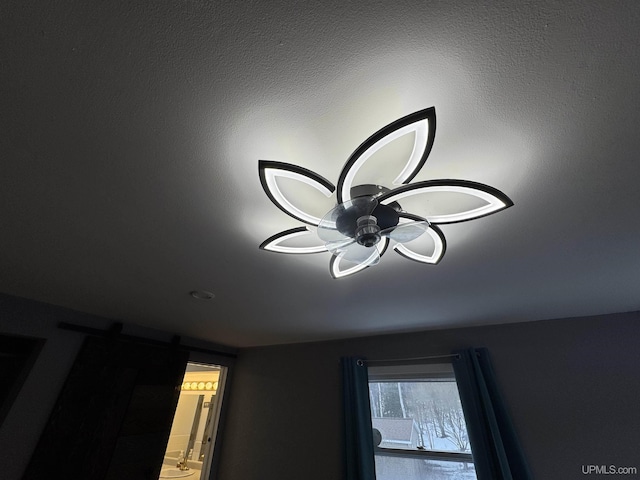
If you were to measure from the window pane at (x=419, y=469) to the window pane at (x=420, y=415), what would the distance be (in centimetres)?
10

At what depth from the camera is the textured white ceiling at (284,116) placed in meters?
0.57

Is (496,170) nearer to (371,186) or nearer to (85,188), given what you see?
(371,186)

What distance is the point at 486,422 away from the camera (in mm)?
2143

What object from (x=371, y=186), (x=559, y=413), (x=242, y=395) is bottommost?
(x=559, y=413)

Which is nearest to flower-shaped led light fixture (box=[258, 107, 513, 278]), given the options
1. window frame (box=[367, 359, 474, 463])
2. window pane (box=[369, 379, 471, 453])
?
window frame (box=[367, 359, 474, 463])

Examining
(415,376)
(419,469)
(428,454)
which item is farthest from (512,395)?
(419,469)

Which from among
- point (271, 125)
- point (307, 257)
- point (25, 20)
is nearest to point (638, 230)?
point (307, 257)

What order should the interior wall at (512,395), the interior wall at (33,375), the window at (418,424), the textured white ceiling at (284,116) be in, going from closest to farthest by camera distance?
the textured white ceiling at (284,116)
the interior wall at (33,375)
the interior wall at (512,395)
the window at (418,424)

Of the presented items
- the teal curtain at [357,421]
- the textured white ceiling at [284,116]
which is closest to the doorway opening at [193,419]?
the teal curtain at [357,421]

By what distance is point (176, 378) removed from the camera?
9.37 ft

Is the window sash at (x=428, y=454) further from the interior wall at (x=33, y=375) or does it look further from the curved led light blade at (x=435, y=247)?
the interior wall at (x=33, y=375)

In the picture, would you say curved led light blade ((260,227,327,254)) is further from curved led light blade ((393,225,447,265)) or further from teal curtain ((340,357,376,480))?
teal curtain ((340,357,376,480))

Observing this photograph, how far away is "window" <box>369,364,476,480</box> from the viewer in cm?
233

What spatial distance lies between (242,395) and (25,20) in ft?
12.1
